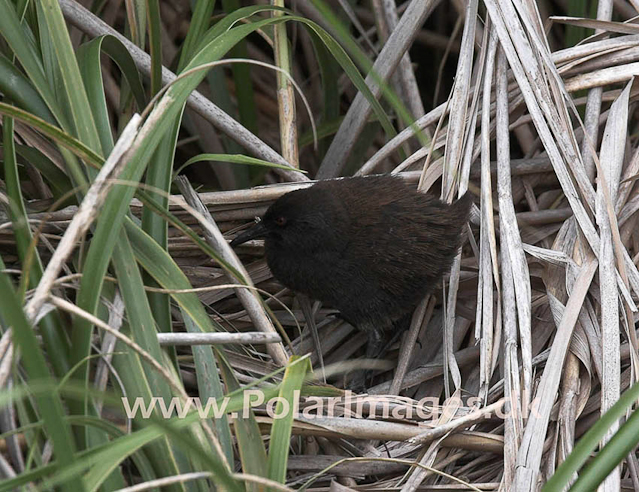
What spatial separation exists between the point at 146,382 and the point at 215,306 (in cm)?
93

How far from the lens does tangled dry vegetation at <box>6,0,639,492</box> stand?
1.82 m

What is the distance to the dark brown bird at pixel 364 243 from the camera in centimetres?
229

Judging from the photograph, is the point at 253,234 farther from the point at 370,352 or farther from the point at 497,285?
the point at 497,285

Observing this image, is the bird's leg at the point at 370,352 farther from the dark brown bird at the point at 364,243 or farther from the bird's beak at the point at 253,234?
the bird's beak at the point at 253,234

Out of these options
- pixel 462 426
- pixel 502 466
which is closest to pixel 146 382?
pixel 462 426

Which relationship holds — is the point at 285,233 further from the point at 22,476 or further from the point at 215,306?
the point at 22,476

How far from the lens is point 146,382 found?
1447 mm

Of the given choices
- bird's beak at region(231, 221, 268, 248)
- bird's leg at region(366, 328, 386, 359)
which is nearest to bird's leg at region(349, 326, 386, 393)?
bird's leg at region(366, 328, 386, 359)

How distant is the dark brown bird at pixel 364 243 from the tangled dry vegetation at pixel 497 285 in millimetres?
88

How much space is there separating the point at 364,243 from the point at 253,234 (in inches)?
13.1

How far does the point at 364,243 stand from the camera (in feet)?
7.77

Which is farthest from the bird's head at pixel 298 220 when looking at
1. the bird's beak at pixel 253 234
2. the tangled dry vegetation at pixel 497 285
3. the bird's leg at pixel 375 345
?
the bird's leg at pixel 375 345

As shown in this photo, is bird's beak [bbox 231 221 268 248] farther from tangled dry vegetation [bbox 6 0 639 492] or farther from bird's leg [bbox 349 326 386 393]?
bird's leg [bbox 349 326 386 393]

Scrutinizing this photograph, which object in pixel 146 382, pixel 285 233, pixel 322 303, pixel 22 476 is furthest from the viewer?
pixel 322 303
